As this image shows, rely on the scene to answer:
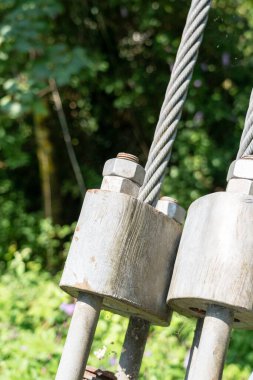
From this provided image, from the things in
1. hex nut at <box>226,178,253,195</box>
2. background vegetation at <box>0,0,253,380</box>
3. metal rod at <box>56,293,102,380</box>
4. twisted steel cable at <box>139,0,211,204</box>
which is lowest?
metal rod at <box>56,293,102,380</box>

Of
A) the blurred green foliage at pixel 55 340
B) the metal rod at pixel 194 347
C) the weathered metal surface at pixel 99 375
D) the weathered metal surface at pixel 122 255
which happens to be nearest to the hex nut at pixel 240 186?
the weathered metal surface at pixel 122 255

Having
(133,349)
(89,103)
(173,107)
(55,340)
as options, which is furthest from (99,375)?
(89,103)

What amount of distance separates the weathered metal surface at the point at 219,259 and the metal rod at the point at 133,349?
14 centimetres

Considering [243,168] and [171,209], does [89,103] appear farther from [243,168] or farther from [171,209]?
[243,168]

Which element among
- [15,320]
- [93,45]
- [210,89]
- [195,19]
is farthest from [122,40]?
[195,19]

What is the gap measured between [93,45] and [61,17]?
361 mm

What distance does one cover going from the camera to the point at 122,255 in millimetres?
1095

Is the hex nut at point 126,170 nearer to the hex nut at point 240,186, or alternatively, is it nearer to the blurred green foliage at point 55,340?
the hex nut at point 240,186

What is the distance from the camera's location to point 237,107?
5.50 metres

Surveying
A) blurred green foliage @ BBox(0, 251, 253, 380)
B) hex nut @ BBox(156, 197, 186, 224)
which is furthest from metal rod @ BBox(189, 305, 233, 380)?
blurred green foliage @ BBox(0, 251, 253, 380)

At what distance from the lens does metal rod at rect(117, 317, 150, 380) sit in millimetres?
1192

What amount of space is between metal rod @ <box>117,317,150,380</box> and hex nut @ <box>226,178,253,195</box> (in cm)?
27

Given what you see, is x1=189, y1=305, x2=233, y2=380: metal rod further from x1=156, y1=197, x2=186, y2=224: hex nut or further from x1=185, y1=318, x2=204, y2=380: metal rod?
x1=156, y1=197, x2=186, y2=224: hex nut

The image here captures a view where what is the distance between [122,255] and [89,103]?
5.37 m
